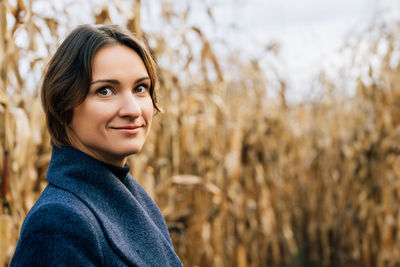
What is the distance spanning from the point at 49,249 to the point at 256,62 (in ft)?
8.19

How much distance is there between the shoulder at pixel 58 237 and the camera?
27.3 inches

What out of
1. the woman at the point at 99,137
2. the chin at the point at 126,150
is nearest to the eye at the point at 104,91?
Result: the woman at the point at 99,137

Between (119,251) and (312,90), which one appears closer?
(119,251)

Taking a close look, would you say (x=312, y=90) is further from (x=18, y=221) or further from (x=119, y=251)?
(x=119, y=251)

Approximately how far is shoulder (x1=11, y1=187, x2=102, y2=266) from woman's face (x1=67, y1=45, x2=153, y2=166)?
0.14m

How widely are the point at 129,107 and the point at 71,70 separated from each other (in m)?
0.12

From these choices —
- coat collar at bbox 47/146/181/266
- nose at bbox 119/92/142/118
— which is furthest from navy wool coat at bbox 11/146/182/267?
nose at bbox 119/92/142/118

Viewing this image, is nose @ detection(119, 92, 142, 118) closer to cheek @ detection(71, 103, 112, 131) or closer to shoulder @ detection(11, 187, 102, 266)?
cheek @ detection(71, 103, 112, 131)

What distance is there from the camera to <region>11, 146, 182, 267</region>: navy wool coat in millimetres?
700

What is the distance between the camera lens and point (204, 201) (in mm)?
2354

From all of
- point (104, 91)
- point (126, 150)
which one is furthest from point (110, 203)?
point (104, 91)

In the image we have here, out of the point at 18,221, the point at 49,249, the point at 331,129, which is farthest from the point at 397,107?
the point at 49,249

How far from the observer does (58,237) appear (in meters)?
0.70

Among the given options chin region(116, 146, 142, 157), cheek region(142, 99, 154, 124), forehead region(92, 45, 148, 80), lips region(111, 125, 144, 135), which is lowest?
chin region(116, 146, 142, 157)
